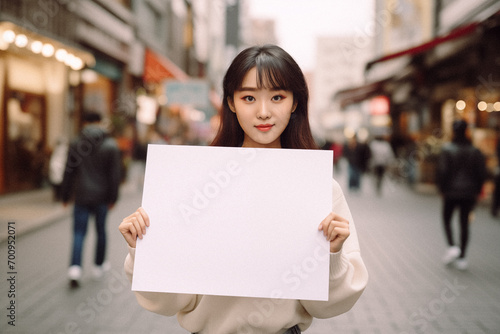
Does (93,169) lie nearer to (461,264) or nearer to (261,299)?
(261,299)

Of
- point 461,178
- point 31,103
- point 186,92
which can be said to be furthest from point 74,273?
point 186,92

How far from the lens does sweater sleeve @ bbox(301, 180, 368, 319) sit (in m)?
1.65

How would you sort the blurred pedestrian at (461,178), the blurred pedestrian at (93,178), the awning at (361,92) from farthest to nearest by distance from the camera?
the awning at (361,92)
the blurred pedestrian at (461,178)
the blurred pedestrian at (93,178)

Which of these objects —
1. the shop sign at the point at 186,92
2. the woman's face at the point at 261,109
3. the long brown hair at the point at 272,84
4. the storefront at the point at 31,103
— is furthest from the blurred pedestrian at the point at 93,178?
the shop sign at the point at 186,92

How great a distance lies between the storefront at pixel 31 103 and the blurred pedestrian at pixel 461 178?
25.6 feet

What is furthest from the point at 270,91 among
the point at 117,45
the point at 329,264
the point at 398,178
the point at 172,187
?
the point at 398,178

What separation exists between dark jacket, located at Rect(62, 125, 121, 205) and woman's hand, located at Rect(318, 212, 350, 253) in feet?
15.2

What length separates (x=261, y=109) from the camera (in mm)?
1773

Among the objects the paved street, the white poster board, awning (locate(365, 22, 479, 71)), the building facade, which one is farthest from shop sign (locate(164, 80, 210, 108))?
the white poster board

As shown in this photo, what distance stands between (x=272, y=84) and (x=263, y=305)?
0.79m

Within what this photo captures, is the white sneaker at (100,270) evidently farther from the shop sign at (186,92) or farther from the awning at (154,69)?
the awning at (154,69)

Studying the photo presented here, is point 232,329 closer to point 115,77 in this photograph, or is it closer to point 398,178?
point 115,77

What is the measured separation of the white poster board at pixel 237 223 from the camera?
1569 millimetres

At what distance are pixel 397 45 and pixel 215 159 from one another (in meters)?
26.3
